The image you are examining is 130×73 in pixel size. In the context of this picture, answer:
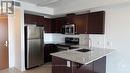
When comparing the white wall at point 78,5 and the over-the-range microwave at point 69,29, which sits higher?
the white wall at point 78,5

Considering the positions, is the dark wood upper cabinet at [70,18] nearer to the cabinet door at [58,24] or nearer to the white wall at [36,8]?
the cabinet door at [58,24]

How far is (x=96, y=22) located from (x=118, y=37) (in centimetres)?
82

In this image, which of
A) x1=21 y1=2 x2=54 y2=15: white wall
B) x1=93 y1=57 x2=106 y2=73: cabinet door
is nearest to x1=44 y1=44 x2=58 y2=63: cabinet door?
x1=21 y1=2 x2=54 y2=15: white wall

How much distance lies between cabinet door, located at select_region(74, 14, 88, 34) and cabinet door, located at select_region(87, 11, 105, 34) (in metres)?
0.18

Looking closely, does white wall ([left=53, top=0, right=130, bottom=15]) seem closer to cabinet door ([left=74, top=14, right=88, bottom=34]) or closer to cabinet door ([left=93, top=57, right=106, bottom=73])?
cabinet door ([left=74, top=14, right=88, bottom=34])

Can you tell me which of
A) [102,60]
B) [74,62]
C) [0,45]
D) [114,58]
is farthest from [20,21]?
[114,58]

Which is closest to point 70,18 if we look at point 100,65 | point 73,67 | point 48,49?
point 48,49

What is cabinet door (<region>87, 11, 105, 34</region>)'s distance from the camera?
3617 mm

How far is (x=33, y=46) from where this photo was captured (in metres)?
4.43

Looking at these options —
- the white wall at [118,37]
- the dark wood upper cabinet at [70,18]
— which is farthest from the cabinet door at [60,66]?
the dark wood upper cabinet at [70,18]

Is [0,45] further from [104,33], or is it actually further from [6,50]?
[104,33]

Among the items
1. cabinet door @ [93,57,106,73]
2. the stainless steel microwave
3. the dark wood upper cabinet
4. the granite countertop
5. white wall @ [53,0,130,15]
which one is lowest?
cabinet door @ [93,57,106,73]

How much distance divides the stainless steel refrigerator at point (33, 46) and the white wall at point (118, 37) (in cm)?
237

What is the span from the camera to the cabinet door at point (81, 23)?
411 cm
